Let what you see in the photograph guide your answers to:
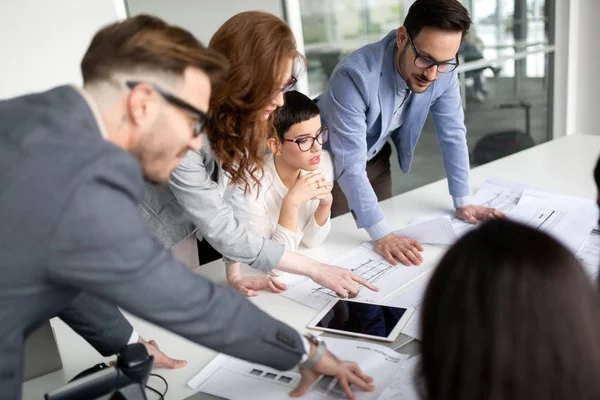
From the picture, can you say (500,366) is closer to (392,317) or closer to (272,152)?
(392,317)

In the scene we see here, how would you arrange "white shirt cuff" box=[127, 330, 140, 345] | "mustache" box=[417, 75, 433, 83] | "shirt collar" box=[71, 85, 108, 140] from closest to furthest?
"shirt collar" box=[71, 85, 108, 140]
"white shirt cuff" box=[127, 330, 140, 345]
"mustache" box=[417, 75, 433, 83]

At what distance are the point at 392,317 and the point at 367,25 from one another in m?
2.83

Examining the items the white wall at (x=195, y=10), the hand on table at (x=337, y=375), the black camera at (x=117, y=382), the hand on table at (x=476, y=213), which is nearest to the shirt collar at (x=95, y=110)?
the black camera at (x=117, y=382)

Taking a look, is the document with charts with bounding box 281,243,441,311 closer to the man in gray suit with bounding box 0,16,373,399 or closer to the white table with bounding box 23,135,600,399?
the white table with bounding box 23,135,600,399

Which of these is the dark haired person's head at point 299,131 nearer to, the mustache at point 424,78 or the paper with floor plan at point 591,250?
the mustache at point 424,78

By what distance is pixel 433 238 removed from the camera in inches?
65.1

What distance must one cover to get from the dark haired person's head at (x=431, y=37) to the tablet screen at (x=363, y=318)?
808 mm

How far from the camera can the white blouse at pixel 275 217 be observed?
169 cm

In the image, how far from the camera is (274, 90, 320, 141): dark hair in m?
1.75

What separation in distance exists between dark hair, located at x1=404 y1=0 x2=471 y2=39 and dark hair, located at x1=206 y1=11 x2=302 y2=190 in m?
0.52

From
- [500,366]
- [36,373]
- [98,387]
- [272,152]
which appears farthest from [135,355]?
[272,152]

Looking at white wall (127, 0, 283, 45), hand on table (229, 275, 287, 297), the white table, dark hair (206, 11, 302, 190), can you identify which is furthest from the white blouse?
white wall (127, 0, 283, 45)

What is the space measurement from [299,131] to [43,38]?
1485 mm

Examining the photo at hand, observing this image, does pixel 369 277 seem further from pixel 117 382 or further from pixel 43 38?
pixel 43 38
